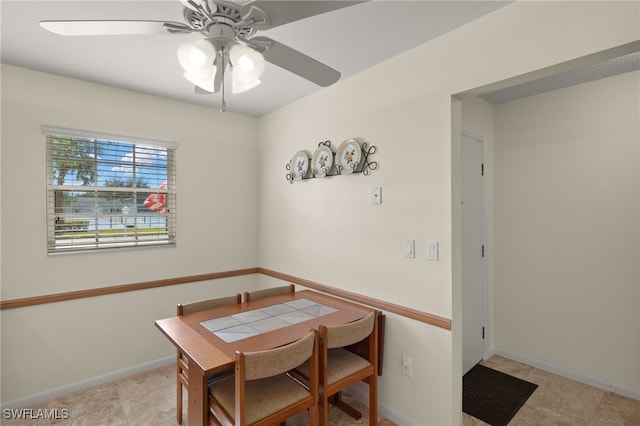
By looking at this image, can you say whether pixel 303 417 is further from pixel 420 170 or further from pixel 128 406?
pixel 420 170

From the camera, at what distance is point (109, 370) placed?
2742 mm

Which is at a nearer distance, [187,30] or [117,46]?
[187,30]

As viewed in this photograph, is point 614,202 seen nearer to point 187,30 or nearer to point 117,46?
point 187,30

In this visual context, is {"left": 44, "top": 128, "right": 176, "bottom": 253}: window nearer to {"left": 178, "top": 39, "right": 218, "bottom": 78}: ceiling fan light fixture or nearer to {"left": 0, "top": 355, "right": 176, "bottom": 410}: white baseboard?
{"left": 0, "top": 355, "right": 176, "bottom": 410}: white baseboard

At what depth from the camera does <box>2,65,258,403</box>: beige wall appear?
236cm

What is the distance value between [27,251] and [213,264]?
1.47 meters

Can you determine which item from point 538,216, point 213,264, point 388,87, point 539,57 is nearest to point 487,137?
point 538,216

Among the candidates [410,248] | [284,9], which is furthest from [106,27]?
[410,248]

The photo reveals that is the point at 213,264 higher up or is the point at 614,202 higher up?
the point at 614,202

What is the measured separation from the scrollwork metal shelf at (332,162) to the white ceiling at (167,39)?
56 cm

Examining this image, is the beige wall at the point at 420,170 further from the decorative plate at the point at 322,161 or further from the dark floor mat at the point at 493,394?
the dark floor mat at the point at 493,394

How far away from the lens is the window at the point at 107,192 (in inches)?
100

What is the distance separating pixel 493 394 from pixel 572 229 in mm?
1556

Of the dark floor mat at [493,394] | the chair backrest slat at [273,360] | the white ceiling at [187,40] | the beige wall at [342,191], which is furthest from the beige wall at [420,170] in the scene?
the chair backrest slat at [273,360]
